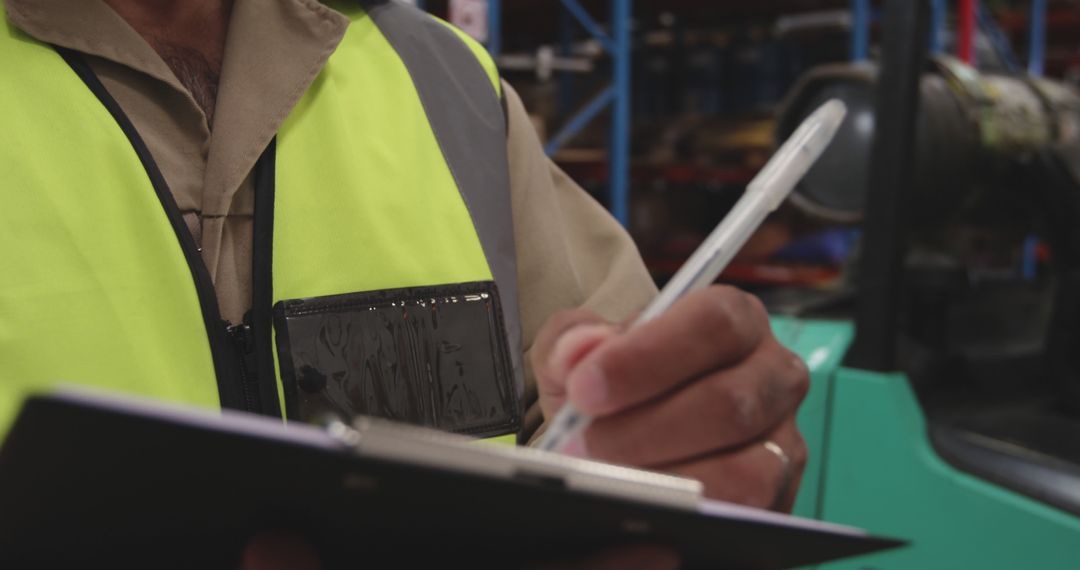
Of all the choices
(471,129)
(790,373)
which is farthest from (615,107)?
(790,373)

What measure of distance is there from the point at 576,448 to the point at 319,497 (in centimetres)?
21

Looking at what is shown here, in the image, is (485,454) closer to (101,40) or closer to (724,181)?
(101,40)

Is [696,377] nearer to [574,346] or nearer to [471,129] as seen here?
[574,346]

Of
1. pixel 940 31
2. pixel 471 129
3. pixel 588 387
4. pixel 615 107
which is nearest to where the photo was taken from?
pixel 588 387

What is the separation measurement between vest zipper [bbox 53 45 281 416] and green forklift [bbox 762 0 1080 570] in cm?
113

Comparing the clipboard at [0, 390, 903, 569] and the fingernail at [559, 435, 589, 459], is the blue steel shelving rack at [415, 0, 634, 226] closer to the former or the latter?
the fingernail at [559, 435, 589, 459]

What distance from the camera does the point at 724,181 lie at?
14.2 ft

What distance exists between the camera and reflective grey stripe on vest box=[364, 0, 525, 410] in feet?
3.21

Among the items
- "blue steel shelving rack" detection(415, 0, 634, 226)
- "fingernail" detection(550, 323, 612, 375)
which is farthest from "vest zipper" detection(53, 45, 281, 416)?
"blue steel shelving rack" detection(415, 0, 634, 226)

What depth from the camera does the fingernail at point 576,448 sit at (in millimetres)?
557

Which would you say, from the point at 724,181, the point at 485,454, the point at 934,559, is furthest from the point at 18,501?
the point at 724,181

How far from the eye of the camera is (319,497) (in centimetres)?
40

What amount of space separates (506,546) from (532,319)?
0.57 m

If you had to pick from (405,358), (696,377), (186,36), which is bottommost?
(405,358)
